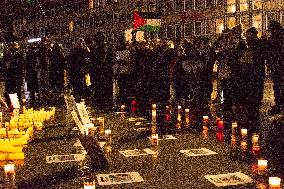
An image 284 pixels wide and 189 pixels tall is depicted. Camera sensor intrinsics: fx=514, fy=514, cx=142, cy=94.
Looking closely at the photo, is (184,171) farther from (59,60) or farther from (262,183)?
(59,60)

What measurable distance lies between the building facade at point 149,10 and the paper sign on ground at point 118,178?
12.9m

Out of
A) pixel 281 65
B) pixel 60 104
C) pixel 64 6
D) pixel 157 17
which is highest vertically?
pixel 64 6

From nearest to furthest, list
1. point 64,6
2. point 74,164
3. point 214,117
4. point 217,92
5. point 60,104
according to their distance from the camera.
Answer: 1. point 74,164
2. point 214,117
3. point 217,92
4. point 60,104
5. point 64,6

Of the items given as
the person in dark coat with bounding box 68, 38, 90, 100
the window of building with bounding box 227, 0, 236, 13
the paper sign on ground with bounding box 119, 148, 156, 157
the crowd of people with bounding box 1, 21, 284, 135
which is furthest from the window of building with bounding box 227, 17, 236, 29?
the paper sign on ground with bounding box 119, 148, 156, 157

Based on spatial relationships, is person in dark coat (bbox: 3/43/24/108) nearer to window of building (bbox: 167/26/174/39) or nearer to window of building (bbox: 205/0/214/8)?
window of building (bbox: 205/0/214/8)

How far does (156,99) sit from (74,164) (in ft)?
34.0

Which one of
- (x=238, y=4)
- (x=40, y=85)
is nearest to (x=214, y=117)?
(x=40, y=85)

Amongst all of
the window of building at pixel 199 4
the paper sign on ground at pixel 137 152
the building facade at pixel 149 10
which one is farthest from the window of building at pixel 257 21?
the paper sign on ground at pixel 137 152

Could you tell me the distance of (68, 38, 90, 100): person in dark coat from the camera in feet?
67.1

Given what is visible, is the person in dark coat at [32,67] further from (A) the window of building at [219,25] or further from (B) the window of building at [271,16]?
(A) the window of building at [219,25]

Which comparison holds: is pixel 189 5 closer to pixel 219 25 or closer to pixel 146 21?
pixel 219 25

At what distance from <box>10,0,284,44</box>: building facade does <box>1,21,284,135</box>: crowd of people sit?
8.02 ft

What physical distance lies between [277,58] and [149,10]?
127 feet

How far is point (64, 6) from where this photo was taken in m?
74.3
